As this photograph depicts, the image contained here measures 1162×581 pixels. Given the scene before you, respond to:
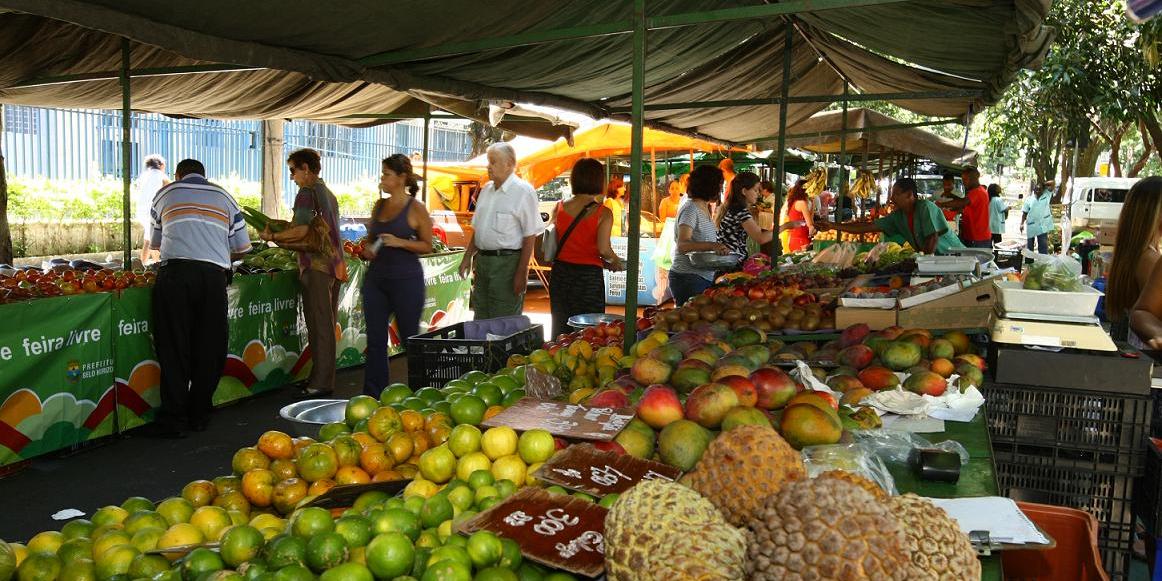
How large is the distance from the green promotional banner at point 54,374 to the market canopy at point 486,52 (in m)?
1.83

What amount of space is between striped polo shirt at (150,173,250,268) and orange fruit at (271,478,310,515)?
13.3 feet

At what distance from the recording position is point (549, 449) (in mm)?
2715

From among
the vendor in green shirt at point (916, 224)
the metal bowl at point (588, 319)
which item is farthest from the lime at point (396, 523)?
the vendor in green shirt at point (916, 224)

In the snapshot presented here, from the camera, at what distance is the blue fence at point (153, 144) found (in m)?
13.9

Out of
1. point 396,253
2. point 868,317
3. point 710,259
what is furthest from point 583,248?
point 868,317

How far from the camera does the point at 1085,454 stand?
330cm

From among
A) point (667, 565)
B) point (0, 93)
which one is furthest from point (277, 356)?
point (667, 565)

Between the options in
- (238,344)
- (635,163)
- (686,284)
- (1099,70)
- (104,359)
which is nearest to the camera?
(635,163)

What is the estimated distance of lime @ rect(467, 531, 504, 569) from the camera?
6.70ft

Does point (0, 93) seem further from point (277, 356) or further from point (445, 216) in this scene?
point (445, 216)

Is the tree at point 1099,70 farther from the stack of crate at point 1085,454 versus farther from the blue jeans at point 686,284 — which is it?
the stack of crate at point 1085,454

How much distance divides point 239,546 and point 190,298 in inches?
182

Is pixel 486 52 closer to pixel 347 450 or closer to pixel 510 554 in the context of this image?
pixel 347 450

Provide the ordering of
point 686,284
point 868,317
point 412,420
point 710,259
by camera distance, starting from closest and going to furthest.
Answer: point 412,420
point 868,317
point 710,259
point 686,284
